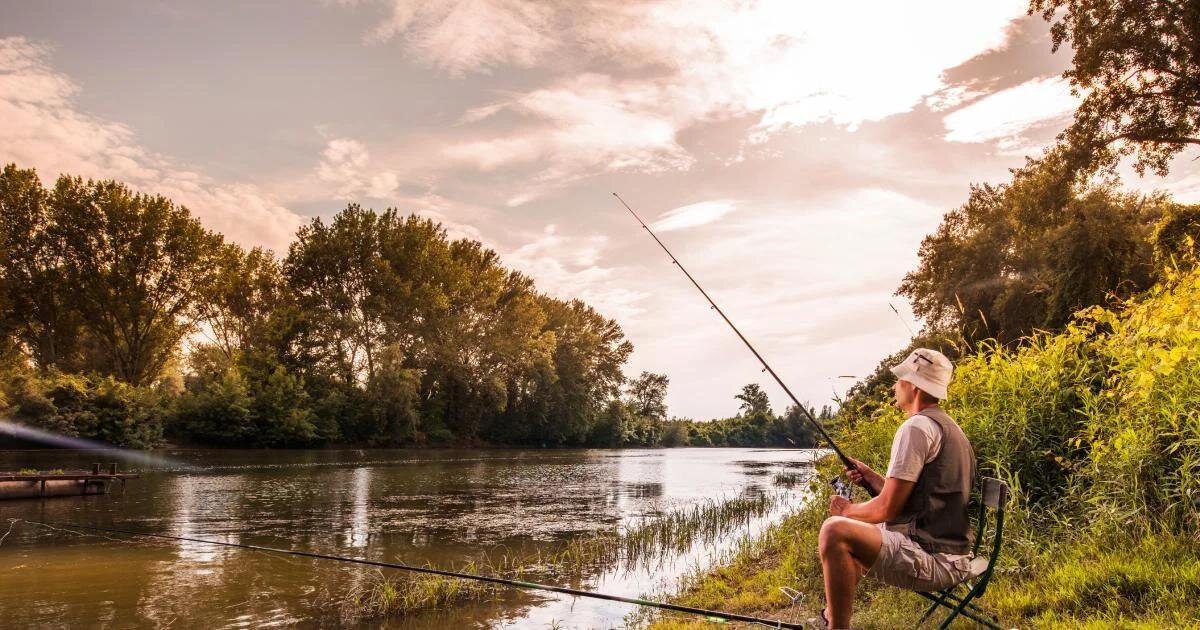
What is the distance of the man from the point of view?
385 centimetres

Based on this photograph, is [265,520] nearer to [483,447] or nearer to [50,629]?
[50,629]

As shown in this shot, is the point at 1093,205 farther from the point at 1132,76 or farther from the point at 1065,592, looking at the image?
the point at 1065,592

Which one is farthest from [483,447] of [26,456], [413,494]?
[413,494]

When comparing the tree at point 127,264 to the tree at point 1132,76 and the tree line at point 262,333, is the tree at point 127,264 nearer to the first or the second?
the tree line at point 262,333

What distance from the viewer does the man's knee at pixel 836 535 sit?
3852 millimetres

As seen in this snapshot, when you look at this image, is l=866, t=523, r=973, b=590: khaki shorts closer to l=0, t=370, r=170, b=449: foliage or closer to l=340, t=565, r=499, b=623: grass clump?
l=340, t=565, r=499, b=623: grass clump

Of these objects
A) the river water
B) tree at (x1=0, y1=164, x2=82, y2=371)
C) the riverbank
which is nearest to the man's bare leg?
the riverbank

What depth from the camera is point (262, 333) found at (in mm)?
49750

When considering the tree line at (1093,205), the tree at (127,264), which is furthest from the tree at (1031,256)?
the tree at (127,264)

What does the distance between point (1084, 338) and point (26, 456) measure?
37.1 m

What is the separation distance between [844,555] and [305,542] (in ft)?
35.7

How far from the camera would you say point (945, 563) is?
396 cm

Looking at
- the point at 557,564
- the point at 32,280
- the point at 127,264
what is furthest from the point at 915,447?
the point at 32,280

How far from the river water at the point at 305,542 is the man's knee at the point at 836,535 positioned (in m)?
4.05
